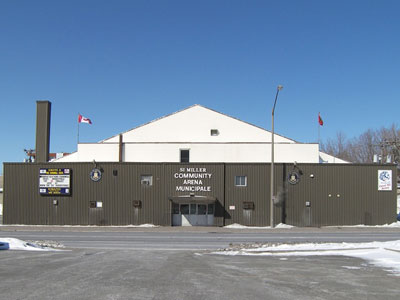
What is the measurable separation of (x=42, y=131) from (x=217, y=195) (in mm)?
18795

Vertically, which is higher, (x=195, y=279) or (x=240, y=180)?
(x=240, y=180)

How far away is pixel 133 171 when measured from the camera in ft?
118

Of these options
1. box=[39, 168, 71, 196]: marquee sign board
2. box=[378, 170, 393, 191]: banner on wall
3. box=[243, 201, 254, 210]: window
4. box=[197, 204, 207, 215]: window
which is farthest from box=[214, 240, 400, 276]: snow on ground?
box=[39, 168, 71, 196]: marquee sign board

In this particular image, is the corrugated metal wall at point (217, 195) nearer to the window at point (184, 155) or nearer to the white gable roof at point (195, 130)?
the window at point (184, 155)

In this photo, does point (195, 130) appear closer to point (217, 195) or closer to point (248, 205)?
point (217, 195)

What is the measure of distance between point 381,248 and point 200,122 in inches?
1242

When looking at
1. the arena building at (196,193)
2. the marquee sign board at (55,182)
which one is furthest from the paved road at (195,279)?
the marquee sign board at (55,182)

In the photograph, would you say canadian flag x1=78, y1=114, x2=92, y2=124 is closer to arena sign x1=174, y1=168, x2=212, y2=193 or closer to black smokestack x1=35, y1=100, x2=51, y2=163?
black smokestack x1=35, y1=100, x2=51, y2=163

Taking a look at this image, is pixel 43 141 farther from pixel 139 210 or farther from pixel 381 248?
pixel 381 248

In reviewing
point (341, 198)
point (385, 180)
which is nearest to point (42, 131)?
point (341, 198)

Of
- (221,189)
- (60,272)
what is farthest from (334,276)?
(221,189)

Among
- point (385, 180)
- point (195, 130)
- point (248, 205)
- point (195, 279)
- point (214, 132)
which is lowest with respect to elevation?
point (195, 279)

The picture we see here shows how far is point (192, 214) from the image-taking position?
35.8m

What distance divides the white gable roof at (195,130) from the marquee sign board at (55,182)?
31.3ft
